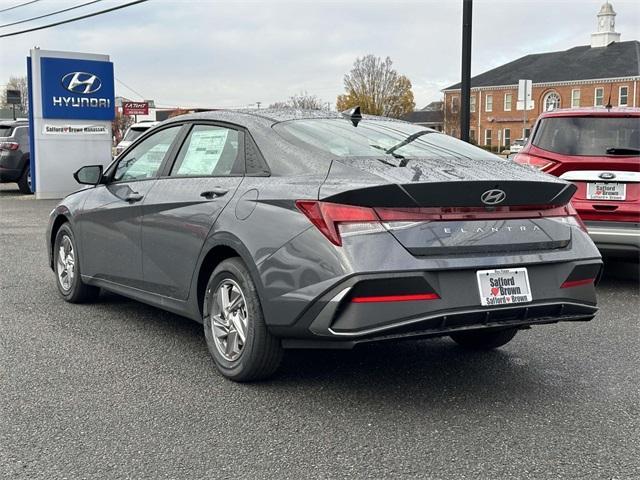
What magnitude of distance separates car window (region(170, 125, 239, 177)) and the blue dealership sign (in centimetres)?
1444

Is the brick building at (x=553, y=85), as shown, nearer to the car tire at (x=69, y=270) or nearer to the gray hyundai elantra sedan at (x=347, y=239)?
the car tire at (x=69, y=270)

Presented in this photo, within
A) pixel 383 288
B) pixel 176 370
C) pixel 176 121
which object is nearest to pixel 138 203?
pixel 176 121

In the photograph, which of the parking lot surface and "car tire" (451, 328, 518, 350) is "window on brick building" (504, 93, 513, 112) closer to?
the parking lot surface

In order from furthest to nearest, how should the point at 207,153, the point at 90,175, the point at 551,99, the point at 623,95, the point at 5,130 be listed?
the point at 551,99
the point at 623,95
the point at 5,130
the point at 90,175
the point at 207,153

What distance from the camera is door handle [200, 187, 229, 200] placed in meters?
4.60

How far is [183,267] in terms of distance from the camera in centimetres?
488

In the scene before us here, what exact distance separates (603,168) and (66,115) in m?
14.6

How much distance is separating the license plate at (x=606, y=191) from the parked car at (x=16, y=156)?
16197mm

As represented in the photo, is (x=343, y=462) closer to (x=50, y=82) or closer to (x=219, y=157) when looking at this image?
(x=219, y=157)

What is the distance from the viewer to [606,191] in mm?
7266

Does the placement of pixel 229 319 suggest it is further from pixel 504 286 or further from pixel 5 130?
pixel 5 130

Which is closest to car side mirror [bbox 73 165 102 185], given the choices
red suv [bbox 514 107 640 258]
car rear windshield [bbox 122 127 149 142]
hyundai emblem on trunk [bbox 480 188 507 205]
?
hyundai emblem on trunk [bbox 480 188 507 205]

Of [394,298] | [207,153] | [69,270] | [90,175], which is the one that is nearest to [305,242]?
[394,298]

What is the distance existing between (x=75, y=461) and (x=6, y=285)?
15.1 ft
